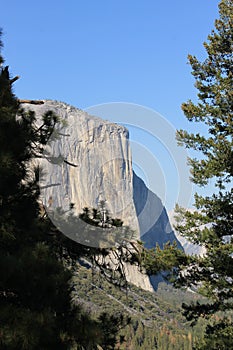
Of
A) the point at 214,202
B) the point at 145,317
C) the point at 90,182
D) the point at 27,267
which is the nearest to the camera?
the point at 27,267

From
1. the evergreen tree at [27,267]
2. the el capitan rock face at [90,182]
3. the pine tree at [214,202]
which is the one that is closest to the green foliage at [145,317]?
Answer: the el capitan rock face at [90,182]

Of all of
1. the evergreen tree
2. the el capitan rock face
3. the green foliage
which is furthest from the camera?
the green foliage

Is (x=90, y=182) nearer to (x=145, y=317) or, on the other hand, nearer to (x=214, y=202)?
(x=145, y=317)

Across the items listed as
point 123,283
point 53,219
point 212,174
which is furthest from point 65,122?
point 212,174

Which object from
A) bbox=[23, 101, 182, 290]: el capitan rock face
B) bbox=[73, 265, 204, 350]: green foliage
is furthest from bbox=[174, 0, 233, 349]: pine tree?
bbox=[73, 265, 204, 350]: green foliage

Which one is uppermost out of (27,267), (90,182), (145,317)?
(90,182)

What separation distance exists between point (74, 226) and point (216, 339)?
4.88m

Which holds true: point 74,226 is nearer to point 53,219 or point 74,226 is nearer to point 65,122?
point 53,219

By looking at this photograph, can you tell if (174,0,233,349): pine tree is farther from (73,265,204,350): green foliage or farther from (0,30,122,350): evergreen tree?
(73,265,204,350): green foliage

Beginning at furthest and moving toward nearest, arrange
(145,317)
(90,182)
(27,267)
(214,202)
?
(145,317), (90,182), (214,202), (27,267)

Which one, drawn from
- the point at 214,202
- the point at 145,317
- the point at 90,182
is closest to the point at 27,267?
the point at 214,202

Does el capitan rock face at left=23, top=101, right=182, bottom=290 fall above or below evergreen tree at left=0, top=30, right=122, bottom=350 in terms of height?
above

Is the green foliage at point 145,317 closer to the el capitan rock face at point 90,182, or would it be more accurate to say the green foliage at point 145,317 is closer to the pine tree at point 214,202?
the el capitan rock face at point 90,182

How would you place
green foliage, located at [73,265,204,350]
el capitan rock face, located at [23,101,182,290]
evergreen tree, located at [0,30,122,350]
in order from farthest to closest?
green foliage, located at [73,265,204,350] < el capitan rock face, located at [23,101,182,290] < evergreen tree, located at [0,30,122,350]
